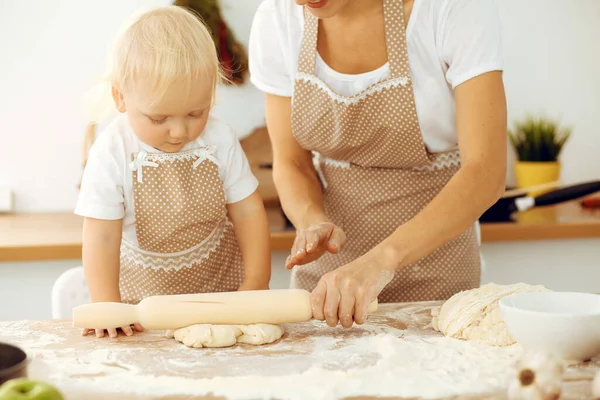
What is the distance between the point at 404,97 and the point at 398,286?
406mm

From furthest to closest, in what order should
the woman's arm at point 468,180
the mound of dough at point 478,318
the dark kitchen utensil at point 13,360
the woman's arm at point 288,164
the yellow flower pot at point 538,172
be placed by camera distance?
the yellow flower pot at point 538,172
the woman's arm at point 288,164
the woman's arm at point 468,180
the mound of dough at point 478,318
the dark kitchen utensil at point 13,360

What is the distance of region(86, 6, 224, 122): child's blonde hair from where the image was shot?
54.1 inches

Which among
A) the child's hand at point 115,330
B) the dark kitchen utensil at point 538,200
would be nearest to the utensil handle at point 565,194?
the dark kitchen utensil at point 538,200

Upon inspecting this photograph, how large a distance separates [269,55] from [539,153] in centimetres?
132

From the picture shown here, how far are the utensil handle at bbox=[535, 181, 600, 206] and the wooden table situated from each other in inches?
49.8

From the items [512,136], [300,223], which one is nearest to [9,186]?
[300,223]

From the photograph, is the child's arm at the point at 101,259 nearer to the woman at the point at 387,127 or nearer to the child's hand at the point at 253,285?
the child's hand at the point at 253,285

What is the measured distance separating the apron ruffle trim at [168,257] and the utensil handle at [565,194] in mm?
1192

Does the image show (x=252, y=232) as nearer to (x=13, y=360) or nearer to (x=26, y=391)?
(x=13, y=360)

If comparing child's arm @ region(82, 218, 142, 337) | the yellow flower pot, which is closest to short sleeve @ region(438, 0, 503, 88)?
child's arm @ region(82, 218, 142, 337)

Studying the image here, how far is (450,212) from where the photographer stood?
129cm

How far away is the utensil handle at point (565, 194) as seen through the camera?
7.71ft

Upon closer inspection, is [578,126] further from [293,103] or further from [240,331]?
[240,331]

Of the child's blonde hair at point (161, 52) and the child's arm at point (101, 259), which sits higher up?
the child's blonde hair at point (161, 52)
